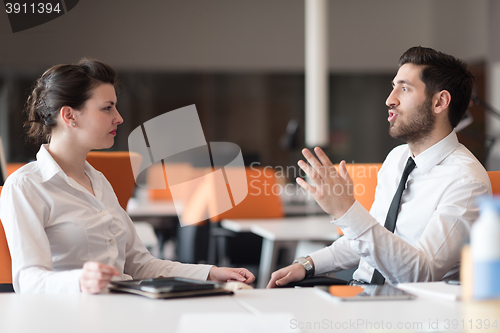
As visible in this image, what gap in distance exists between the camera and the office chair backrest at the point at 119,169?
8.10 feet

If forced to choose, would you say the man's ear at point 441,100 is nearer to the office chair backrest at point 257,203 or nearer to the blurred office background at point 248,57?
the office chair backrest at point 257,203

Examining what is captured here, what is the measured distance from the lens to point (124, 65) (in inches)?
298

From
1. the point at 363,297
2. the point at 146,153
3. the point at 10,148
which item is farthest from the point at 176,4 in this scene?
the point at 363,297

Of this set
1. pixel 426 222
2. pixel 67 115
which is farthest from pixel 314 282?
pixel 67 115

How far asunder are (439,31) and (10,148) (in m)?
6.89

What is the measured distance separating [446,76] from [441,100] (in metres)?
0.10

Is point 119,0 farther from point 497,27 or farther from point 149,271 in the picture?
point 149,271

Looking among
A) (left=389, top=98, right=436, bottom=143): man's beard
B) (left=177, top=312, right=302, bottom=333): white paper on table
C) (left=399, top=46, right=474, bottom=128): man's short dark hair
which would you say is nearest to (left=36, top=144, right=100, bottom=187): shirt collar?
(left=177, top=312, right=302, bottom=333): white paper on table

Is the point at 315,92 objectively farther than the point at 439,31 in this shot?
No

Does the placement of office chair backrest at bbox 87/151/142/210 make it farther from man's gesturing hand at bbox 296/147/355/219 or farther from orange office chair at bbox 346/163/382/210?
man's gesturing hand at bbox 296/147/355/219

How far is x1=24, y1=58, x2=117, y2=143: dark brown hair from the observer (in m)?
1.71

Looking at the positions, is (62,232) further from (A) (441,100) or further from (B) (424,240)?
(A) (441,100)

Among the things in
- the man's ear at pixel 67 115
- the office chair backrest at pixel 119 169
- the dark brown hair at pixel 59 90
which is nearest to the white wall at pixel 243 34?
the office chair backrest at pixel 119 169

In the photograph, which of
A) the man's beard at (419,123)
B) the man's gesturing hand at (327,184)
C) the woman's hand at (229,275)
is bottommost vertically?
the woman's hand at (229,275)
